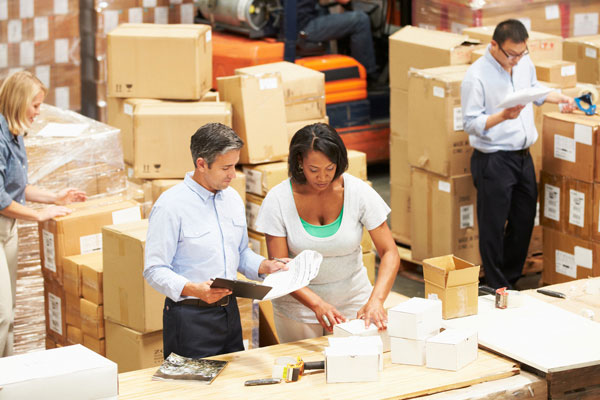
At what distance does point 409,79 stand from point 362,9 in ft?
11.1

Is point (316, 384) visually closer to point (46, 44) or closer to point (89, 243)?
point (89, 243)

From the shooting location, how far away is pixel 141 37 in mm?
6430

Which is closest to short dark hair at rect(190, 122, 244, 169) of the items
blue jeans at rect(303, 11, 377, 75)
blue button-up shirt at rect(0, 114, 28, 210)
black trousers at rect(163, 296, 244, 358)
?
black trousers at rect(163, 296, 244, 358)

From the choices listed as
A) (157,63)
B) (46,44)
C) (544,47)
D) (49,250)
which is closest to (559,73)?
(544,47)

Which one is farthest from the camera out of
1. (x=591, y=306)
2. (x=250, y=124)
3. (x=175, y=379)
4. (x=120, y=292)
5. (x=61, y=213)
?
(x=250, y=124)

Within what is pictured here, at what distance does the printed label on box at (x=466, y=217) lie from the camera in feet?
22.5

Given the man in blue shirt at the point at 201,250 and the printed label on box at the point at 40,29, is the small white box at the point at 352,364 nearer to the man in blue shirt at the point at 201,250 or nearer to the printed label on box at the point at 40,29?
the man in blue shirt at the point at 201,250

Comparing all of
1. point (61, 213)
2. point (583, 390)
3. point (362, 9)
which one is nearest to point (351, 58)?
point (362, 9)

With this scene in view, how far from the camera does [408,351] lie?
12.1ft

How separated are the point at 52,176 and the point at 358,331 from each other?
269 cm

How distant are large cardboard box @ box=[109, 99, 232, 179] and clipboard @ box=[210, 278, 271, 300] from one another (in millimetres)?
2452

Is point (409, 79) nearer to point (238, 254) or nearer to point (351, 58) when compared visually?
point (351, 58)

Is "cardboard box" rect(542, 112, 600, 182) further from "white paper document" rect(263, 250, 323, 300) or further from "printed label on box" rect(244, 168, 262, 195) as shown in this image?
"white paper document" rect(263, 250, 323, 300)

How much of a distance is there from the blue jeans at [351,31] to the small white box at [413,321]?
5648 millimetres
